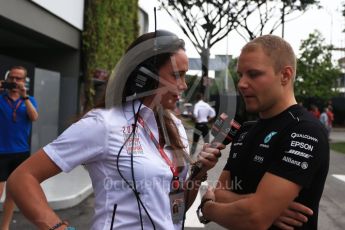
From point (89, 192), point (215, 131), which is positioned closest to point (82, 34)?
point (89, 192)

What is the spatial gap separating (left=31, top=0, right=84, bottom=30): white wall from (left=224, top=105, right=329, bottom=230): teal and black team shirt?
8.70 m

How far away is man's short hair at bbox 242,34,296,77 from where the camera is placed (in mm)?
2078

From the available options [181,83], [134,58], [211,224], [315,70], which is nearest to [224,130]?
[181,83]

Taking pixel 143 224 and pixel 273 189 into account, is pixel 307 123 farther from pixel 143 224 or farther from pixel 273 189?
pixel 143 224

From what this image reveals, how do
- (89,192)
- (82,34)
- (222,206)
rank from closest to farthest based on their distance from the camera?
(222,206)
(89,192)
(82,34)

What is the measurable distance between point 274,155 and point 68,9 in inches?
426

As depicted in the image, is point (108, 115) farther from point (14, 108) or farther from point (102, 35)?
point (102, 35)

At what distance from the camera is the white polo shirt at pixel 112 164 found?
6.26 ft

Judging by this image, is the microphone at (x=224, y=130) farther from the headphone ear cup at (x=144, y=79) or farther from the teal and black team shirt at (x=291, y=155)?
the headphone ear cup at (x=144, y=79)

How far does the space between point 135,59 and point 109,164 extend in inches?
20.4

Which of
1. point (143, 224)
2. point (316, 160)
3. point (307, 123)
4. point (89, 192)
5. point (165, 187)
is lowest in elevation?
point (89, 192)

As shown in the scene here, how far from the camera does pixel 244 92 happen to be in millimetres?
2150

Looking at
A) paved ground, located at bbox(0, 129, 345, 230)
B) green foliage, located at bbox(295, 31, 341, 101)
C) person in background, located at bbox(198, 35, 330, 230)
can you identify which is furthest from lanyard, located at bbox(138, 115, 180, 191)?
green foliage, located at bbox(295, 31, 341, 101)

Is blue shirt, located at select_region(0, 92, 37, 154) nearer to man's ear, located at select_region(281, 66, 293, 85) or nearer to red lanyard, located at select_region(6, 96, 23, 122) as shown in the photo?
→ red lanyard, located at select_region(6, 96, 23, 122)
